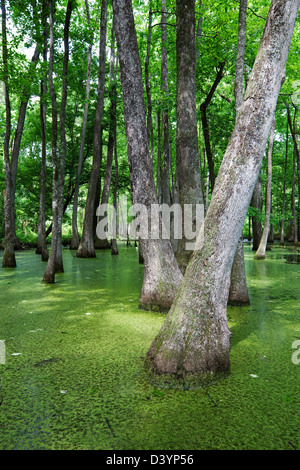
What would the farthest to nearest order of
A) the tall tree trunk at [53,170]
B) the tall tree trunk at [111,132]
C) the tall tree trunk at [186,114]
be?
the tall tree trunk at [111,132] → the tall tree trunk at [53,170] → the tall tree trunk at [186,114]

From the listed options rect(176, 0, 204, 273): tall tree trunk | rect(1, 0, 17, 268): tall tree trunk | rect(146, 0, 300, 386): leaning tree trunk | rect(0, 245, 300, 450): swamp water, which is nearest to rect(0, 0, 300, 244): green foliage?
rect(1, 0, 17, 268): tall tree trunk

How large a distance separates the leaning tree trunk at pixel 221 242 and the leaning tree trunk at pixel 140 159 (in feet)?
7.17

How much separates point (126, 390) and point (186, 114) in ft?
17.4

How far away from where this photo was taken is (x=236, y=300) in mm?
5293

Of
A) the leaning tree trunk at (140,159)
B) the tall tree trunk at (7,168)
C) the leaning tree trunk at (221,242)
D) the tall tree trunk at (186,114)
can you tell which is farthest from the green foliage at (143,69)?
the leaning tree trunk at (221,242)

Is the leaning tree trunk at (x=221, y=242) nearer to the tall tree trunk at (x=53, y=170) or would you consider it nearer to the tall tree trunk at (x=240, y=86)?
the tall tree trunk at (x=240, y=86)

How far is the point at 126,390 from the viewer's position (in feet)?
8.13

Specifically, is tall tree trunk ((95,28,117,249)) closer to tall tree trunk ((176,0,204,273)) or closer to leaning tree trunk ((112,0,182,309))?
tall tree trunk ((176,0,204,273))

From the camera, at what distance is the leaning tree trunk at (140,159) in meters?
4.96

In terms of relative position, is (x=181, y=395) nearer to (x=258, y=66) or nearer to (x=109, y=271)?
(x=258, y=66)

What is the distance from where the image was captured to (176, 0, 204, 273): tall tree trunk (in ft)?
20.8

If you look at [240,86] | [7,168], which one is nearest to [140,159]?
[240,86]

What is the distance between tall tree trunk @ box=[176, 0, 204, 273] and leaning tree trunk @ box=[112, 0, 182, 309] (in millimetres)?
1401
